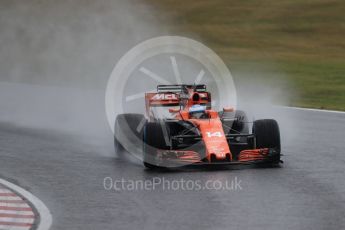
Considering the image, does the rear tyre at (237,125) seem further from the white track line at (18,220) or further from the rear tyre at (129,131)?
the white track line at (18,220)

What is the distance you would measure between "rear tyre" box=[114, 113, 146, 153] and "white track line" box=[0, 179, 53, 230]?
251 centimetres

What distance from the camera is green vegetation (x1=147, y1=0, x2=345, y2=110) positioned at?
92.9 ft

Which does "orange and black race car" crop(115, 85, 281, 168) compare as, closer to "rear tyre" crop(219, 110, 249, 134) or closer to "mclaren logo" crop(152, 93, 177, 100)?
"rear tyre" crop(219, 110, 249, 134)

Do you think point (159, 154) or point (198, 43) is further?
point (198, 43)

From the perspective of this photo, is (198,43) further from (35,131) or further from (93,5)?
(35,131)

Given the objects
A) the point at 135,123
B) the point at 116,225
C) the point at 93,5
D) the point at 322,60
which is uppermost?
the point at 93,5

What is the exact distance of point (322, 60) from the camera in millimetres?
29609

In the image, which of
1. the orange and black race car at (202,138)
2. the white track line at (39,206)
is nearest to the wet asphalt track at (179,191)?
the white track line at (39,206)

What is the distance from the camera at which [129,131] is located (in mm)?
13969

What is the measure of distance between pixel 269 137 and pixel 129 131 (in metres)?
2.44

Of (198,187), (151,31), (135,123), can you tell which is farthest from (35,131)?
(151,31)

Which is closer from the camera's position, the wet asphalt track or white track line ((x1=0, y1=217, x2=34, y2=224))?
the wet asphalt track

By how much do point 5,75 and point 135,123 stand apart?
15.9 m

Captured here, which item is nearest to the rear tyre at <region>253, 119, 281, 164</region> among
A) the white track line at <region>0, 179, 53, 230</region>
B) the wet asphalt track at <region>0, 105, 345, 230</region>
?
the wet asphalt track at <region>0, 105, 345, 230</region>
